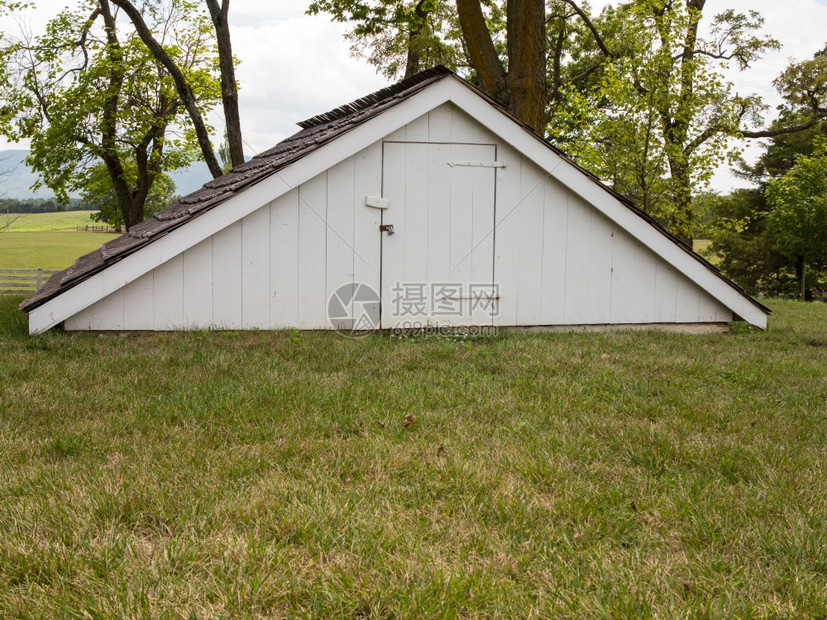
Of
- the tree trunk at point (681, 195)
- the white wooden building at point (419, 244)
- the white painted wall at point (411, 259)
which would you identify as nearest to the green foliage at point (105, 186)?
the white wooden building at point (419, 244)

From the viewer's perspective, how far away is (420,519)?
280 centimetres

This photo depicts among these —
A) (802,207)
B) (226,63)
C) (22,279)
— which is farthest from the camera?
(22,279)

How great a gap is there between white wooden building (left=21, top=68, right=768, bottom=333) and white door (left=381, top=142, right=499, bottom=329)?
0.02 meters

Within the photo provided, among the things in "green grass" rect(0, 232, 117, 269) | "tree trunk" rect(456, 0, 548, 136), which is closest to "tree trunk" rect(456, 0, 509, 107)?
"tree trunk" rect(456, 0, 548, 136)

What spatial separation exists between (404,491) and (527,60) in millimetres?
10942

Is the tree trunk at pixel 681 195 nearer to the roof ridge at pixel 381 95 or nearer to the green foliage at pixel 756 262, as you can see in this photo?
the roof ridge at pixel 381 95

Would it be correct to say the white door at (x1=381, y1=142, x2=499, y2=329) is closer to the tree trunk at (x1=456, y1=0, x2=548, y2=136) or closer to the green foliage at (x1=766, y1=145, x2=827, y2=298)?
the tree trunk at (x1=456, y1=0, x2=548, y2=136)

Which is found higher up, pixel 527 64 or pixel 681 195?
pixel 527 64

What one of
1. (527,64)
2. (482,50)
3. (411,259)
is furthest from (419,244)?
(482,50)

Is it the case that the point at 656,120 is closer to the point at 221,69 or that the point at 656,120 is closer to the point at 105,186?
the point at 221,69

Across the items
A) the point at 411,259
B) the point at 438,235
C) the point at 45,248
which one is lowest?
the point at 411,259

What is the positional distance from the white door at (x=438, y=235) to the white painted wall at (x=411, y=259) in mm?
26

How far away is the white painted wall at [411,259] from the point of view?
24.7 feet

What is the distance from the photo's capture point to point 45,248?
4166 centimetres
